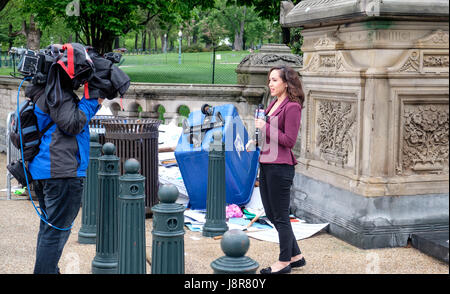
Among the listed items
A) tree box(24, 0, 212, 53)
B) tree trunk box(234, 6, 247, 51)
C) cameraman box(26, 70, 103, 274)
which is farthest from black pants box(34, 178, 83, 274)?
tree trunk box(234, 6, 247, 51)

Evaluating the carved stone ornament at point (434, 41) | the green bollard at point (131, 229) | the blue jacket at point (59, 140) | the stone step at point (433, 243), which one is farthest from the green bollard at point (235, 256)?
the carved stone ornament at point (434, 41)

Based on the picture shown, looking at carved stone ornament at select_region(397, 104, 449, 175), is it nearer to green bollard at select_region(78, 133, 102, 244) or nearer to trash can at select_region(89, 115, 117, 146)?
green bollard at select_region(78, 133, 102, 244)

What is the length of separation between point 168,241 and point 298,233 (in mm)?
2940

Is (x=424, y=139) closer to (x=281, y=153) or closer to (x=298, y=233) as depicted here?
(x=298, y=233)

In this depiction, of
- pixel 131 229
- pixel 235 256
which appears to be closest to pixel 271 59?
pixel 131 229

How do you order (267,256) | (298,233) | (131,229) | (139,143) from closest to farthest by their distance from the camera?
(131,229) < (267,256) < (298,233) < (139,143)

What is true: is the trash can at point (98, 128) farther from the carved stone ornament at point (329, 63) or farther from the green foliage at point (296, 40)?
the green foliage at point (296, 40)

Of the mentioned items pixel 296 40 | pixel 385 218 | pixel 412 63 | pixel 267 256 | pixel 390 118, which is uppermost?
pixel 296 40

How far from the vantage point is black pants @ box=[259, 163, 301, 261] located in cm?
528

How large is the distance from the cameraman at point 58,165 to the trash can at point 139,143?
8.89 ft

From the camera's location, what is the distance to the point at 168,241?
4008mm

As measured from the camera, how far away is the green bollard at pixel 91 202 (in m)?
6.47

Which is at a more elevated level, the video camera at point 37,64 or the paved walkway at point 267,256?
the video camera at point 37,64
